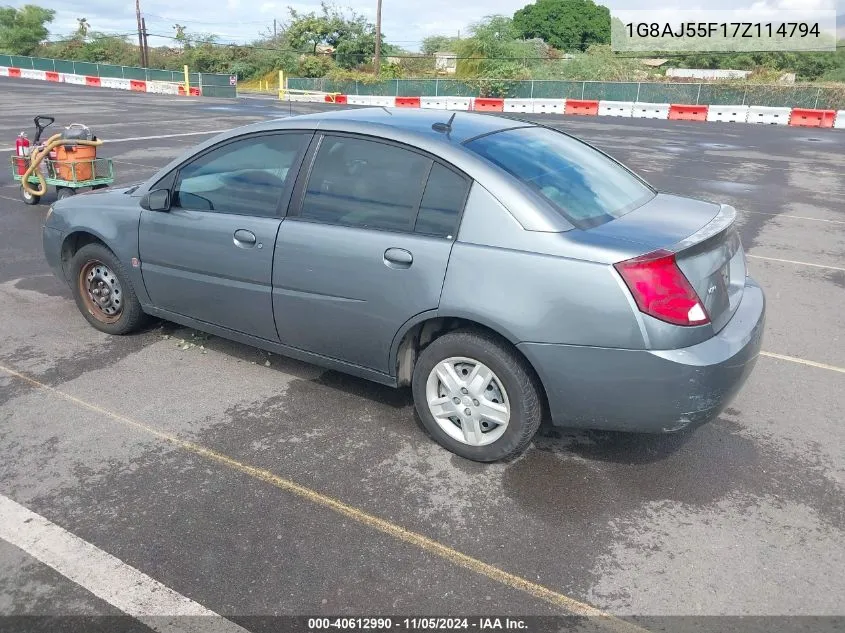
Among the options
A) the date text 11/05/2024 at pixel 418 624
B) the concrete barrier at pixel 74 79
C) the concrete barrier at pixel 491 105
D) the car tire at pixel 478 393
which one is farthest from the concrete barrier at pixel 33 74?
the date text 11/05/2024 at pixel 418 624

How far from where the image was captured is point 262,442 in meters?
3.70

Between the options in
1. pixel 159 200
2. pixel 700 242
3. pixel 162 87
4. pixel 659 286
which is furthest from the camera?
pixel 162 87

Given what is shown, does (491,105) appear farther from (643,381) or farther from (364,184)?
(643,381)

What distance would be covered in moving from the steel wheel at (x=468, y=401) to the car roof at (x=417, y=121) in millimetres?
1202

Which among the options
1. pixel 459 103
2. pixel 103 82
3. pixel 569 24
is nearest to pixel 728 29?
pixel 459 103

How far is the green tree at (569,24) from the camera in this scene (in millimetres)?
82312

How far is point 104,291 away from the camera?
5.05m

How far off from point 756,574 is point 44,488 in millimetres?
3210

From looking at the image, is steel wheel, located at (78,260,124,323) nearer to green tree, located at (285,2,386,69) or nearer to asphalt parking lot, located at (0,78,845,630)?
asphalt parking lot, located at (0,78,845,630)

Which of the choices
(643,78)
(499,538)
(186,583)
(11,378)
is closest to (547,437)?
(499,538)

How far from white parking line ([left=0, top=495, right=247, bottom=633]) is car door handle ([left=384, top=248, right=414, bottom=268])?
1785mm

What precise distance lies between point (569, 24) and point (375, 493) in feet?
290

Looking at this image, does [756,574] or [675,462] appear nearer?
[756,574]

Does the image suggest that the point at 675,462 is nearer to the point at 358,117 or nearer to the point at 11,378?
the point at 358,117
